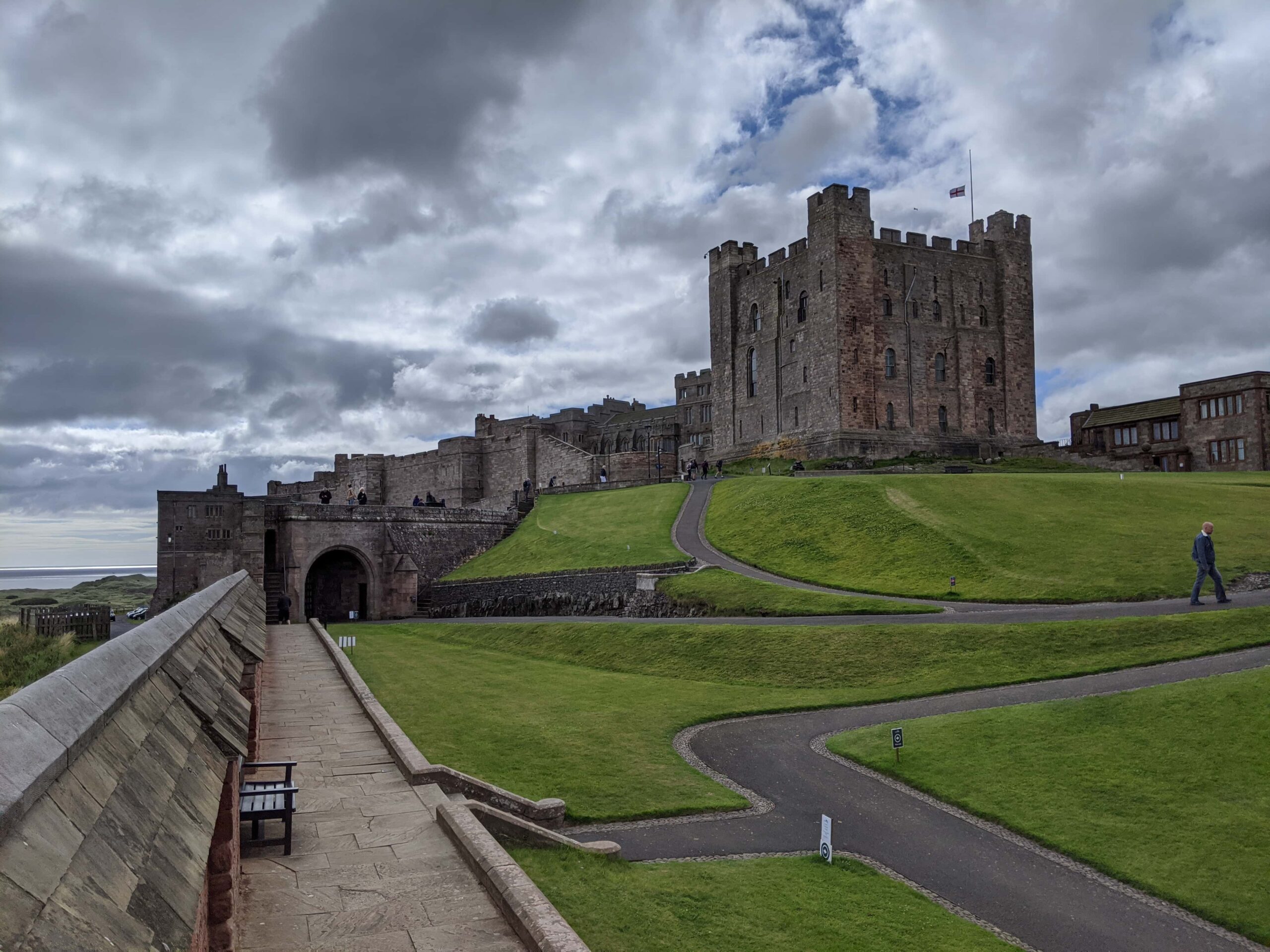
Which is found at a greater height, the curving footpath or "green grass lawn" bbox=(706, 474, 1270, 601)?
"green grass lawn" bbox=(706, 474, 1270, 601)

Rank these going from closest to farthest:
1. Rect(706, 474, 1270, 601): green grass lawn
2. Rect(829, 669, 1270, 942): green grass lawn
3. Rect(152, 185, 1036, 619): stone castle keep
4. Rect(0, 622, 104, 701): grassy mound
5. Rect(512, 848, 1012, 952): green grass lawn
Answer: Rect(512, 848, 1012, 952): green grass lawn, Rect(829, 669, 1270, 942): green grass lawn, Rect(0, 622, 104, 701): grassy mound, Rect(706, 474, 1270, 601): green grass lawn, Rect(152, 185, 1036, 619): stone castle keep

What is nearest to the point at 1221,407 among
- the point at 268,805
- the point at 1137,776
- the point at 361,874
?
the point at 1137,776

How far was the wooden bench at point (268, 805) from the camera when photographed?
7.89m

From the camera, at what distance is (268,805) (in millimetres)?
8148

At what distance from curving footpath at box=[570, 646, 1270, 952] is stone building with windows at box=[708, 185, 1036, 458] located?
1401 inches

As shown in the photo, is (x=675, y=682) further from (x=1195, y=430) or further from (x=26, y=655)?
(x=1195, y=430)

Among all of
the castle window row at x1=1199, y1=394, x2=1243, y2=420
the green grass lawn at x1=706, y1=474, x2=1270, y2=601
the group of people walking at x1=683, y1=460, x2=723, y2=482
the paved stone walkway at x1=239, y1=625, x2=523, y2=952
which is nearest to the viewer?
the paved stone walkway at x1=239, y1=625, x2=523, y2=952

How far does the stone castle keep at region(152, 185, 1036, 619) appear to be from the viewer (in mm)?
45562

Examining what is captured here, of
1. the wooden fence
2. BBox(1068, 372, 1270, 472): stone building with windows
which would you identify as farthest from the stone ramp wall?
BBox(1068, 372, 1270, 472): stone building with windows

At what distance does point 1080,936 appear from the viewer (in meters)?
8.79

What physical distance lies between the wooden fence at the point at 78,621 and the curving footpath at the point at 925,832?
70.6ft

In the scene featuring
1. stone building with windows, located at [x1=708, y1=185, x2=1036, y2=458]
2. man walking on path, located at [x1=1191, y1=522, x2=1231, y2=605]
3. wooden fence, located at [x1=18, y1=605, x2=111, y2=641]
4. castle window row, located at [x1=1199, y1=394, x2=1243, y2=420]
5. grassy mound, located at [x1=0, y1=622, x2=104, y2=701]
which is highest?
stone building with windows, located at [x1=708, y1=185, x2=1036, y2=458]

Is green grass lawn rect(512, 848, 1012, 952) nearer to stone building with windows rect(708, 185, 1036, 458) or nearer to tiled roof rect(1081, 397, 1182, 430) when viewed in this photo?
stone building with windows rect(708, 185, 1036, 458)

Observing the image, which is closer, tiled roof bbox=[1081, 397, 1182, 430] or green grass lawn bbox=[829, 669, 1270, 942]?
green grass lawn bbox=[829, 669, 1270, 942]
